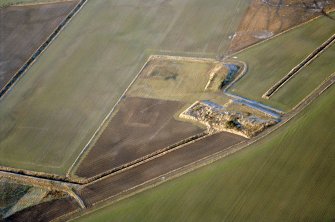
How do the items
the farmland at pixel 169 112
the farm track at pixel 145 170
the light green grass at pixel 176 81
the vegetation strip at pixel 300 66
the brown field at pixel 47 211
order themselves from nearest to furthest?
the farmland at pixel 169 112, the brown field at pixel 47 211, the farm track at pixel 145 170, the vegetation strip at pixel 300 66, the light green grass at pixel 176 81

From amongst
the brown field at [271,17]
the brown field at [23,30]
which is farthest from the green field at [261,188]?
the brown field at [23,30]

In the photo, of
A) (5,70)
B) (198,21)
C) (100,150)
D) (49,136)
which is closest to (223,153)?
(100,150)

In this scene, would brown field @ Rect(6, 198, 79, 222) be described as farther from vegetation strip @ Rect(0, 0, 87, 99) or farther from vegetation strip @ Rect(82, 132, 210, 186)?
vegetation strip @ Rect(0, 0, 87, 99)

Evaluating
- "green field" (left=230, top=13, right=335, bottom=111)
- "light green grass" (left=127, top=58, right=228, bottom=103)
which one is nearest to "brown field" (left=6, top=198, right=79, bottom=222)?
"light green grass" (left=127, top=58, right=228, bottom=103)

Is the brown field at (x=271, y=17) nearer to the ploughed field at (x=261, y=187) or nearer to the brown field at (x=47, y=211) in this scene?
the ploughed field at (x=261, y=187)

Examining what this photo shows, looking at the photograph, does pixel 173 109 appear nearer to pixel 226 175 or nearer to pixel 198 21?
pixel 226 175

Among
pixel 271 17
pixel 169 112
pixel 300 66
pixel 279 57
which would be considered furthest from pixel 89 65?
pixel 300 66
